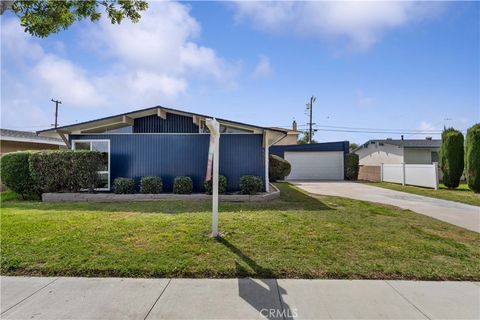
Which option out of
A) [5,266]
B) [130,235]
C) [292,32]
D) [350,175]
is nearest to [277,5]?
[292,32]

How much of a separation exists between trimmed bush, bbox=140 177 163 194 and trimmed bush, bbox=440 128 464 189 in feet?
47.8

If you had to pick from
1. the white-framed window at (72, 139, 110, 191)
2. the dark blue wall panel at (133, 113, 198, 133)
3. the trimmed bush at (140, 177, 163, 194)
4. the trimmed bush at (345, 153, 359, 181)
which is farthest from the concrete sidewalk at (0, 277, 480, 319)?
the trimmed bush at (345, 153, 359, 181)

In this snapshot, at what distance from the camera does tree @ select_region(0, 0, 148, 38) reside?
441 centimetres

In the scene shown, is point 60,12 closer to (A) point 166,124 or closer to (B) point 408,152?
(A) point 166,124

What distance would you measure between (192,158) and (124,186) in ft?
8.37

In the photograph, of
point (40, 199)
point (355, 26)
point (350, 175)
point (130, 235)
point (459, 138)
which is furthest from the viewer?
point (350, 175)

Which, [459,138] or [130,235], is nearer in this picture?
[130,235]

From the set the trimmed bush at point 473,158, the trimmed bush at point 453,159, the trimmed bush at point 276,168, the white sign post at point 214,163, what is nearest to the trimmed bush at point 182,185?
A: the white sign post at point 214,163

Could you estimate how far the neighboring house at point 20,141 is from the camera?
13.9 meters

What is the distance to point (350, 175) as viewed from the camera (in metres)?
22.1

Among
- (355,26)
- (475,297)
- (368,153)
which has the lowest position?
(475,297)

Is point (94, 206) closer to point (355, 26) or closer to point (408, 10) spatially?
point (355, 26)

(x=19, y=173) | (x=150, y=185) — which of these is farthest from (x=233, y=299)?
(x=19, y=173)

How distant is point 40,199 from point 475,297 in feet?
38.7
